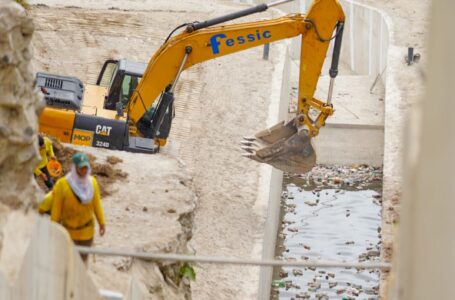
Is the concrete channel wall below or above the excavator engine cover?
above

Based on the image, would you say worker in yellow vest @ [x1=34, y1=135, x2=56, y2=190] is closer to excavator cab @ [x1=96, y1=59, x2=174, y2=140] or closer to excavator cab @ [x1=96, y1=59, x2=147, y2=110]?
excavator cab @ [x1=96, y1=59, x2=174, y2=140]

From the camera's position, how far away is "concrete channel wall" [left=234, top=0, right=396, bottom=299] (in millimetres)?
21431

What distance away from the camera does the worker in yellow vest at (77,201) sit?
10492mm

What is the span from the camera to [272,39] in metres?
19.9

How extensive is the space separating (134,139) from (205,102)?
5.58 metres

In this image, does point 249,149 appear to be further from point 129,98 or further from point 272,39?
point 129,98

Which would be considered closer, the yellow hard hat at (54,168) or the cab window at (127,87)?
the yellow hard hat at (54,168)

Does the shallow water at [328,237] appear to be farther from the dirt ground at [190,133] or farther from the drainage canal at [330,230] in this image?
the dirt ground at [190,133]

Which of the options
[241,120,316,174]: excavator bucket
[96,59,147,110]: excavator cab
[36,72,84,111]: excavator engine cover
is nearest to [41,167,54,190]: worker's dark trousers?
[36,72,84,111]: excavator engine cover

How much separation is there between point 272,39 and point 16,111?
9938 millimetres

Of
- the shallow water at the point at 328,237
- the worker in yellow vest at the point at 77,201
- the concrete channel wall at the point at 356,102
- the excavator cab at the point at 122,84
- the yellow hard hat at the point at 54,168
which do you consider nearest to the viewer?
the worker in yellow vest at the point at 77,201

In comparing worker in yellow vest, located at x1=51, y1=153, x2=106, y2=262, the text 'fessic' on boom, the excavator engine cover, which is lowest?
worker in yellow vest, located at x1=51, y1=153, x2=106, y2=262

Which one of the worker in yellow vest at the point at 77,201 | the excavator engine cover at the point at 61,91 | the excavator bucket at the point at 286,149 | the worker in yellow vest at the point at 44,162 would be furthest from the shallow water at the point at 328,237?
the worker in yellow vest at the point at 77,201

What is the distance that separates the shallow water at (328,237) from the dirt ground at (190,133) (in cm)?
171
